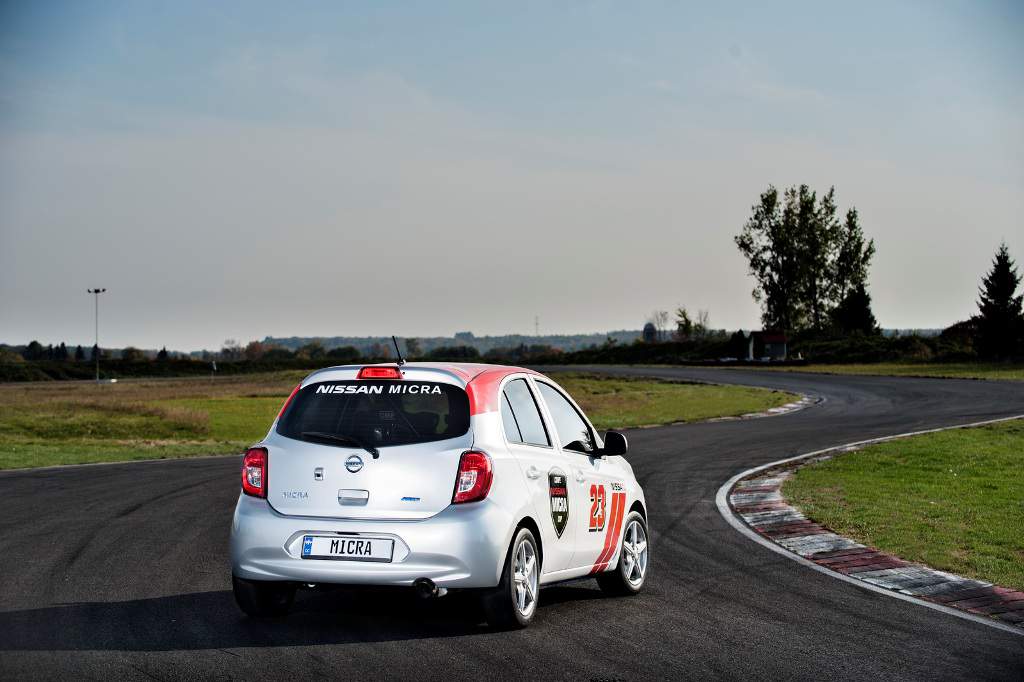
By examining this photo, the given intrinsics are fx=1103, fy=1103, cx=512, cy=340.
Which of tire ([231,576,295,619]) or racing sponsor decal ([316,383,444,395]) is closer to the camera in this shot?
tire ([231,576,295,619])

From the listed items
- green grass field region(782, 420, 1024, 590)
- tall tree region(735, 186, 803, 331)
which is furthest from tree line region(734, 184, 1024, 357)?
green grass field region(782, 420, 1024, 590)

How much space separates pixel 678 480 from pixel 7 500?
9556 mm

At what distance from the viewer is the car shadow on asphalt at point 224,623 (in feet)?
21.7

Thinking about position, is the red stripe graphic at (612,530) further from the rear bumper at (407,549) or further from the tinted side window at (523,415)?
the rear bumper at (407,549)

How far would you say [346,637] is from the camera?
682cm

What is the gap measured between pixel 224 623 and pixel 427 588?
1499 millimetres

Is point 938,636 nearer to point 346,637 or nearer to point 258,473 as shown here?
point 346,637

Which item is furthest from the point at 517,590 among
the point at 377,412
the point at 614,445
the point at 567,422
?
the point at 567,422

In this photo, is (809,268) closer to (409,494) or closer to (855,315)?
(855,315)

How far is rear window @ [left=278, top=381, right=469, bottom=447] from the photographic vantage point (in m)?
7.13

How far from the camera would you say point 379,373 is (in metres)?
7.43

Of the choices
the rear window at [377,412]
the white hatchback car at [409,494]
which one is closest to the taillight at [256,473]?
the white hatchback car at [409,494]

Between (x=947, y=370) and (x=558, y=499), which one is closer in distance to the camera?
(x=558, y=499)

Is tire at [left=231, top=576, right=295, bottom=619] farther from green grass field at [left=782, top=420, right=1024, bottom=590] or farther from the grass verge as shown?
the grass verge
